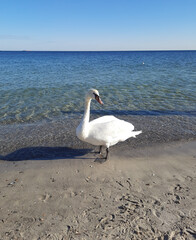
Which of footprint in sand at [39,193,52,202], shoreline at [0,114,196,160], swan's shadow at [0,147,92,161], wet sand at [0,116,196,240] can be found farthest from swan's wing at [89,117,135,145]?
footprint in sand at [39,193,52,202]

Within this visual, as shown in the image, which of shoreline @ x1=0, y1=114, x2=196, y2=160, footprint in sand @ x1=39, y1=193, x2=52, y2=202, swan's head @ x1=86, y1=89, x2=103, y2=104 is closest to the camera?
footprint in sand @ x1=39, y1=193, x2=52, y2=202

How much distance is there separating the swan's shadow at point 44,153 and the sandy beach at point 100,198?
23 centimetres

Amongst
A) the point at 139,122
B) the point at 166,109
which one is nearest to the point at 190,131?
the point at 139,122

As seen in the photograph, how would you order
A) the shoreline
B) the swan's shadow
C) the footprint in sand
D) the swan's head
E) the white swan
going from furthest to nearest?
the shoreline → the swan's shadow → the swan's head → the white swan → the footprint in sand

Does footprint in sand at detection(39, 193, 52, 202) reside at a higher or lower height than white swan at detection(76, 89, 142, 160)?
lower

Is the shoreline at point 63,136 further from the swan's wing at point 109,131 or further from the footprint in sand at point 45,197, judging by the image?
the footprint in sand at point 45,197

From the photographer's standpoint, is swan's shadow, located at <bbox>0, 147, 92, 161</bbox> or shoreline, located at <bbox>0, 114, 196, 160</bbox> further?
shoreline, located at <bbox>0, 114, 196, 160</bbox>

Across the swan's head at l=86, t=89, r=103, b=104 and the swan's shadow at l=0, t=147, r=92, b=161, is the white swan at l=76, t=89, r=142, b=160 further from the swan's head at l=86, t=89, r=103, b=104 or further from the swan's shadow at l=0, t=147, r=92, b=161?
the swan's shadow at l=0, t=147, r=92, b=161

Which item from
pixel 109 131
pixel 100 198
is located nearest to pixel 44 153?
pixel 109 131

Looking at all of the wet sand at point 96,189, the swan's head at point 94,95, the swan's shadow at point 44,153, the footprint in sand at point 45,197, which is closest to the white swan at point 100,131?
the swan's head at point 94,95

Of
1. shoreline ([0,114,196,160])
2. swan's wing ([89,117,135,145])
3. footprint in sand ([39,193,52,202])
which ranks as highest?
swan's wing ([89,117,135,145])

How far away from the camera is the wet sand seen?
306 cm

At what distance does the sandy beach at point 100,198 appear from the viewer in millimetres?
3025

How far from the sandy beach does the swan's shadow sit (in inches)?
9.0
